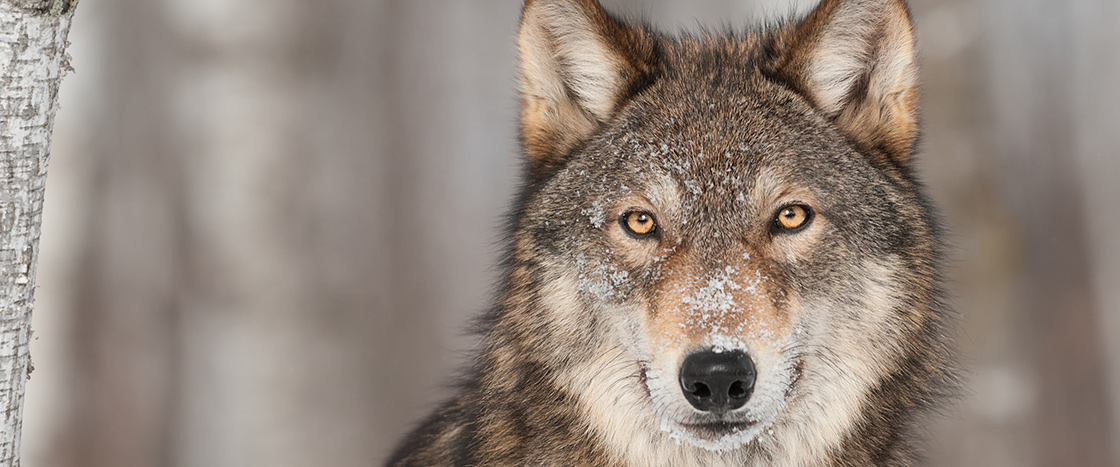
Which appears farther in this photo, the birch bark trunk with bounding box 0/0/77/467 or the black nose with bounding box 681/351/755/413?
the black nose with bounding box 681/351/755/413

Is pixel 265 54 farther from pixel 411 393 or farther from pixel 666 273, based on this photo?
pixel 666 273

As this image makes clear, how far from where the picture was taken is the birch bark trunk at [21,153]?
202cm

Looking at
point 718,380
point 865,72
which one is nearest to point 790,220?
point 718,380

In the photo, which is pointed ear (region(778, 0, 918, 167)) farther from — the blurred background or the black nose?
the blurred background

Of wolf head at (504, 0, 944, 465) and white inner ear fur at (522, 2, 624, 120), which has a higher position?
white inner ear fur at (522, 2, 624, 120)

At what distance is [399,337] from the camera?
7.83 meters

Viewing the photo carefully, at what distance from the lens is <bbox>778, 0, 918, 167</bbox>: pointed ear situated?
9.51 ft

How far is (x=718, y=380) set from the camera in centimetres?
234

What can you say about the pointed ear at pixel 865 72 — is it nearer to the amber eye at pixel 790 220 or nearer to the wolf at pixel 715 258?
the wolf at pixel 715 258

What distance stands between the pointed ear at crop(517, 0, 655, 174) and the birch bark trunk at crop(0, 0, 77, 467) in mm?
1443

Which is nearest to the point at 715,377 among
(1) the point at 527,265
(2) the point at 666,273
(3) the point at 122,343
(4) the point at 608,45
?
(2) the point at 666,273

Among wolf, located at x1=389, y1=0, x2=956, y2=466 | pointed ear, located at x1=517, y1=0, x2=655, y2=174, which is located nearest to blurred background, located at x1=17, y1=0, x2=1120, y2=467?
wolf, located at x1=389, y1=0, x2=956, y2=466

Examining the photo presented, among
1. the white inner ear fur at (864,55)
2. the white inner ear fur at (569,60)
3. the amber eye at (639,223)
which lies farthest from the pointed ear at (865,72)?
the amber eye at (639,223)

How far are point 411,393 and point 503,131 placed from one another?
117 inches
